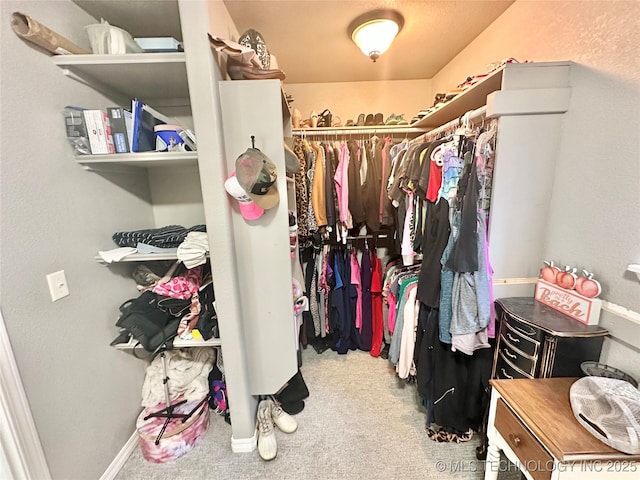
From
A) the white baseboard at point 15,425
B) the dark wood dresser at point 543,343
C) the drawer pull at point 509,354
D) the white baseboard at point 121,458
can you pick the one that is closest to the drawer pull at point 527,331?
the dark wood dresser at point 543,343

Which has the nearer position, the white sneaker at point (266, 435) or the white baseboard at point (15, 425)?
the white baseboard at point (15, 425)

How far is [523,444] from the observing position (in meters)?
0.91

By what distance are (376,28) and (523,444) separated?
7.51 ft

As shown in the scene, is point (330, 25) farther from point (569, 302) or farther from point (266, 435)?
point (266, 435)

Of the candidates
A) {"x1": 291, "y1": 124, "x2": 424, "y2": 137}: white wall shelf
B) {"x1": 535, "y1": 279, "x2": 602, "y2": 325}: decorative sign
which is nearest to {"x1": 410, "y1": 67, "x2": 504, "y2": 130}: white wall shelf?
{"x1": 291, "y1": 124, "x2": 424, "y2": 137}: white wall shelf

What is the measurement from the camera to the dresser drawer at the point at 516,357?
1.19 m

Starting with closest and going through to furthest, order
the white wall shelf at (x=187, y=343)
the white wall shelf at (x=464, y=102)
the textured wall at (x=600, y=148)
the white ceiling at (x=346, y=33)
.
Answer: the textured wall at (x=600, y=148) → the white wall shelf at (x=464, y=102) → the white wall shelf at (x=187, y=343) → the white ceiling at (x=346, y=33)

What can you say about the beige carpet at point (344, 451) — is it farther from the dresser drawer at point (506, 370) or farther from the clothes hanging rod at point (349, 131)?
the clothes hanging rod at point (349, 131)

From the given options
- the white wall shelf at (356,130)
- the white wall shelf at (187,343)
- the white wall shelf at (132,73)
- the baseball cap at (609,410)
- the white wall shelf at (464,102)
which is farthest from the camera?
the white wall shelf at (356,130)

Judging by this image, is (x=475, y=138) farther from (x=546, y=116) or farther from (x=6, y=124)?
(x=6, y=124)

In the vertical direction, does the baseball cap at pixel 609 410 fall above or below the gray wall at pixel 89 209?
below

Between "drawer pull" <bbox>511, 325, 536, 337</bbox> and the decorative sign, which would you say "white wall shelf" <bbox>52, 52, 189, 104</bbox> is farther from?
the decorative sign

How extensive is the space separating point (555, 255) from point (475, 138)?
781 mm

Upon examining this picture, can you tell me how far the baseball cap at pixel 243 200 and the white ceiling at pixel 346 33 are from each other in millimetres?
1187
